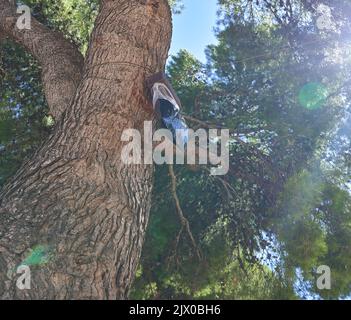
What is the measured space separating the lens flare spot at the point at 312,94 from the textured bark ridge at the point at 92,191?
1.54m

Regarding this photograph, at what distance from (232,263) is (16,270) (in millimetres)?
2483

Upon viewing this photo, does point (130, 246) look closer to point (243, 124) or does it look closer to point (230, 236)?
point (230, 236)

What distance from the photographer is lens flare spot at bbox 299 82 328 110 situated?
4.11 metres

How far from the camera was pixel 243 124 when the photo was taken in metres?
4.15

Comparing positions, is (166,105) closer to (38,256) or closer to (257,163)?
(38,256)

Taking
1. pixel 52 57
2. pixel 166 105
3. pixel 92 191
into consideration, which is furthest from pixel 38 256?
pixel 52 57

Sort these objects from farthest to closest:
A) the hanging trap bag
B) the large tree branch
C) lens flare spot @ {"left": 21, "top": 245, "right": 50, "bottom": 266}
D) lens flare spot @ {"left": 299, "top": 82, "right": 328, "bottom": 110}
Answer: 1. lens flare spot @ {"left": 299, "top": 82, "right": 328, "bottom": 110}
2. the large tree branch
3. the hanging trap bag
4. lens flare spot @ {"left": 21, "top": 245, "right": 50, "bottom": 266}

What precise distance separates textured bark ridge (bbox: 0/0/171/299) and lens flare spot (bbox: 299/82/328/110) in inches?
60.8

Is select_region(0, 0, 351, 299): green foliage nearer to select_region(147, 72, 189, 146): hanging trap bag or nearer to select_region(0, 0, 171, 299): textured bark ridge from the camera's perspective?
select_region(147, 72, 189, 146): hanging trap bag

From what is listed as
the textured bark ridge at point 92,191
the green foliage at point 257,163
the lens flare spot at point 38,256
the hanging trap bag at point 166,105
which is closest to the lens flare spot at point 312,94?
the green foliage at point 257,163

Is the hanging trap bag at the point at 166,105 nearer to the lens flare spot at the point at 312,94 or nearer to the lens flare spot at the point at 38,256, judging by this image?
the lens flare spot at the point at 38,256

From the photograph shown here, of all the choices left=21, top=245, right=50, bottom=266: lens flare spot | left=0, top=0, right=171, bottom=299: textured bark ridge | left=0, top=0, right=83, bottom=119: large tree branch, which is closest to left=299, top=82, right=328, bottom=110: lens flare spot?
left=0, top=0, right=171, bottom=299: textured bark ridge

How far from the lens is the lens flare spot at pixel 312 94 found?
4.11 m
